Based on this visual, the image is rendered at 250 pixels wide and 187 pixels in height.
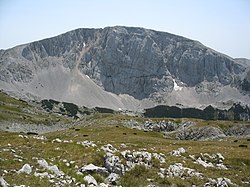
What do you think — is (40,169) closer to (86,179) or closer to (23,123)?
(86,179)

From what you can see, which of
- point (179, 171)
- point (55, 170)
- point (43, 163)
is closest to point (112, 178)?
point (55, 170)

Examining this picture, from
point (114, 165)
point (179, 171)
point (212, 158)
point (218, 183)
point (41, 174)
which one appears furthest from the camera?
point (212, 158)

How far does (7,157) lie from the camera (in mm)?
22688

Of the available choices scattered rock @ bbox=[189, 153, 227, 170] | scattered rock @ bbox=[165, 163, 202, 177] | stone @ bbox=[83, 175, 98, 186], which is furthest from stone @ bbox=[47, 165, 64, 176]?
scattered rock @ bbox=[189, 153, 227, 170]

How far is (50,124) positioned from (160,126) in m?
74.6

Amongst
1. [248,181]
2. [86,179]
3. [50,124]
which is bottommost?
[50,124]

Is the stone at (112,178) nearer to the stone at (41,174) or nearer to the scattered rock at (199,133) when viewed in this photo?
the stone at (41,174)

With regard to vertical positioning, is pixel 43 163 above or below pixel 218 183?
above

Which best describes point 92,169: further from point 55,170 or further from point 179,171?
point 179,171

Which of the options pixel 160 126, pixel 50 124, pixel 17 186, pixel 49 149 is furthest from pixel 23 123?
pixel 17 186

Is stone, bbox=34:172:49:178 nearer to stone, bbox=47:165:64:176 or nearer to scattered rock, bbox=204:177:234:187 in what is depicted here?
stone, bbox=47:165:64:176

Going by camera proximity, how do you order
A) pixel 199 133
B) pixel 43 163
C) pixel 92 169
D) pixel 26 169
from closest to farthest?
pixel 26 169 < pixel 43 163 < pixel 92 169 < pixel 199 133

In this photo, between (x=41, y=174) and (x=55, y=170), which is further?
(x=55, y=170)

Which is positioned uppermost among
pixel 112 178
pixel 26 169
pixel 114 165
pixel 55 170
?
pixel 26 169
